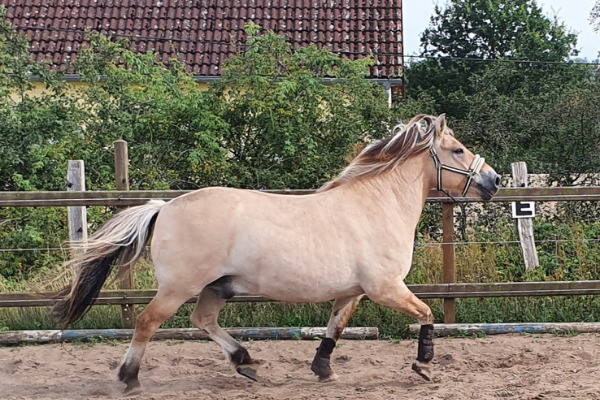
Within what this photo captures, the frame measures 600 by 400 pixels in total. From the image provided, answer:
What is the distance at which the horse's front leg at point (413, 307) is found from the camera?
472 cm

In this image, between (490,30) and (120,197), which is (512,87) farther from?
(120,197)

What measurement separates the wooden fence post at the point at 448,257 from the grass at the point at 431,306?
0.45 feet

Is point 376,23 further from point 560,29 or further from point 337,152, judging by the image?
point 560,29

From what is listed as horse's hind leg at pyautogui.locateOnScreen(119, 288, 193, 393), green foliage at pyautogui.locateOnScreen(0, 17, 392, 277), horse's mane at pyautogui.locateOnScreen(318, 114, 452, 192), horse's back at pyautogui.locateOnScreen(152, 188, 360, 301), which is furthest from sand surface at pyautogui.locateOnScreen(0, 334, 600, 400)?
green foliage at pyautogui.locateOnScreen(0, 17, 392, 277)

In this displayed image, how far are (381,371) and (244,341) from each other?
1.43m

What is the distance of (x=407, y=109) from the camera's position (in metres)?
9.42

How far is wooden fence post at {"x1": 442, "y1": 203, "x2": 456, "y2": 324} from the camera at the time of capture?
249 inches

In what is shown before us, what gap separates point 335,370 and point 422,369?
2.45 feet

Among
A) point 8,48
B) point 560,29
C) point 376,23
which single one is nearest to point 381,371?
point 8,48

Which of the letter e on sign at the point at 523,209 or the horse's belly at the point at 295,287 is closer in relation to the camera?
the horse's belly at the point at 295,287

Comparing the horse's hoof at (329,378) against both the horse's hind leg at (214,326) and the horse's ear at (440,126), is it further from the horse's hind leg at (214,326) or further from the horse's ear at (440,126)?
the horse's ear at (440,126)

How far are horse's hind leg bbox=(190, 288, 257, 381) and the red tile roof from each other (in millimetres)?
9763

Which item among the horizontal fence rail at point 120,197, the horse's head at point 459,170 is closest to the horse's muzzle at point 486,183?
the horse's head at point 459,170

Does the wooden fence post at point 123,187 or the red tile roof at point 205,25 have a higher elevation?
the red tile roof at point 205,25
